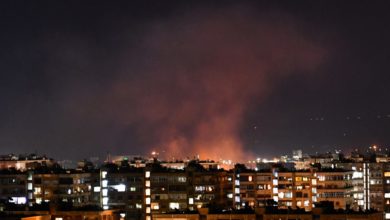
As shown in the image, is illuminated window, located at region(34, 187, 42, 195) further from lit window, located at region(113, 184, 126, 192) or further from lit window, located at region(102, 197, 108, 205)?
lit window, located at region(113, 184, 126, 192)

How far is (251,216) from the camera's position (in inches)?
1260

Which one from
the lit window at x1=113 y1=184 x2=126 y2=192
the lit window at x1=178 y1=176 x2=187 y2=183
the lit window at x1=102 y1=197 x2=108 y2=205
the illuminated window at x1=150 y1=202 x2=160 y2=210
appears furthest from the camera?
the lit window at x1=113 y1=184 x2=126 y2=192

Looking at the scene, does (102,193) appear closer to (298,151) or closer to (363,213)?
(363,213)

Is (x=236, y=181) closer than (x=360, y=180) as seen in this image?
Yes

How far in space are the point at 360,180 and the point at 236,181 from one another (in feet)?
35.9

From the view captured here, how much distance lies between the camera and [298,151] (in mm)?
113500

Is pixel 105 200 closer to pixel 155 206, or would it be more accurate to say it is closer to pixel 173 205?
pixel 155 206

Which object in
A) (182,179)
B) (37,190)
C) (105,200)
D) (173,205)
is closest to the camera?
(173,205)

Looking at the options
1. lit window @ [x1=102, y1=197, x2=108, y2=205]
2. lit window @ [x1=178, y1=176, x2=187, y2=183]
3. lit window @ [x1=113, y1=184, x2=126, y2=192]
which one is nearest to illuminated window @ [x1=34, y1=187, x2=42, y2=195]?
lit window @ [x1=102, y1=197, x2=108, y2=205]

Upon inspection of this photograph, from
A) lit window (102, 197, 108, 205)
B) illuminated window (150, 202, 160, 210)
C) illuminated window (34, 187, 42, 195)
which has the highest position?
illuminated window (34, 187, 42, 195)

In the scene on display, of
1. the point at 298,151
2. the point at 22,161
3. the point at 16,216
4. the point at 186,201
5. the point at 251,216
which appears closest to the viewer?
the point at 16,216

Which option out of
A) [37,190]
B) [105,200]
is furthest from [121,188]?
[37,190]

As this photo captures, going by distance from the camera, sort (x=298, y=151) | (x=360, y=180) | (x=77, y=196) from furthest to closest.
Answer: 1. (x=298, y=151)
2. (x=360, y=180)
3. (x=77, y=196)

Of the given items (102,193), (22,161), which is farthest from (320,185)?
(22,161)
